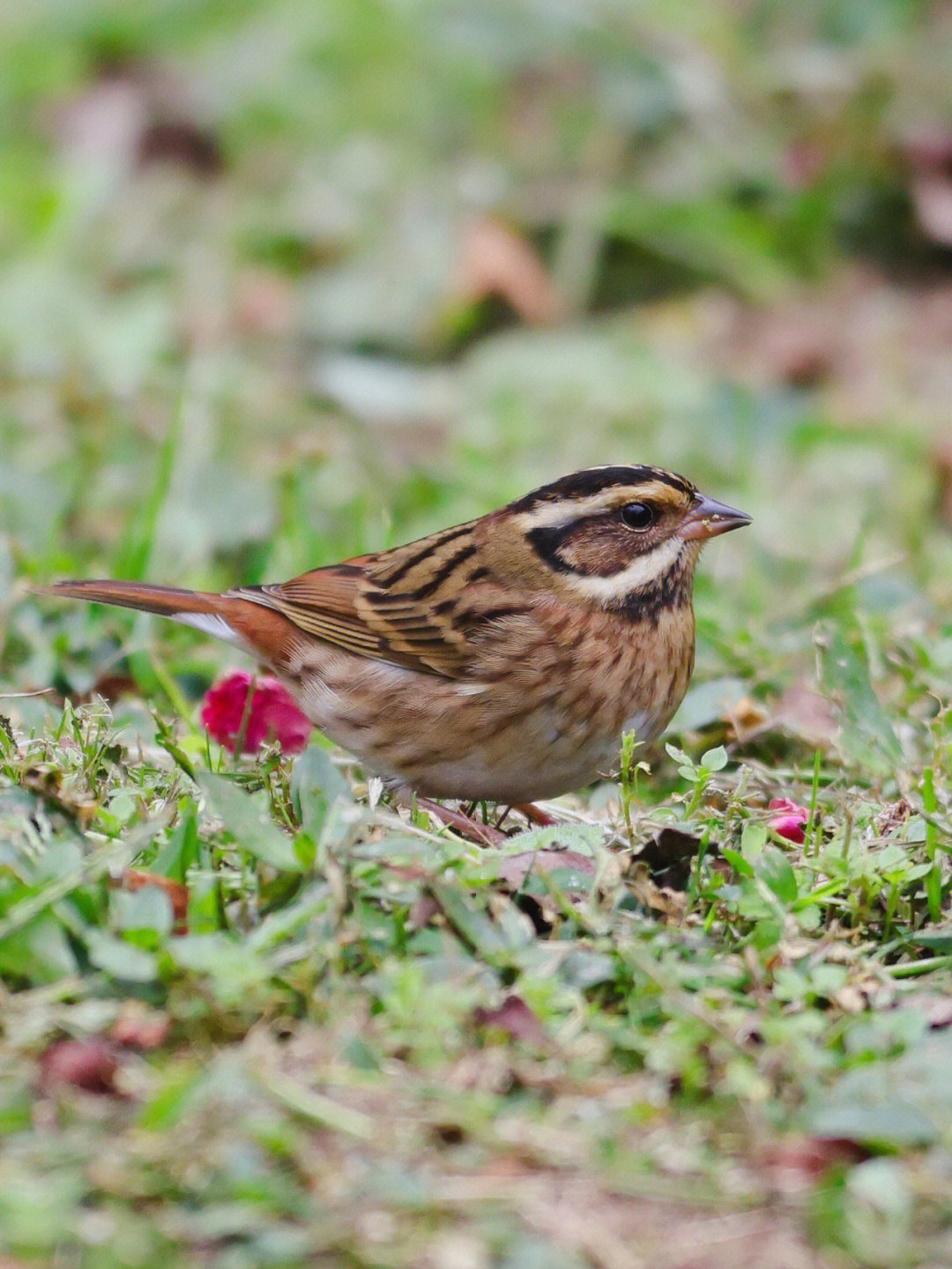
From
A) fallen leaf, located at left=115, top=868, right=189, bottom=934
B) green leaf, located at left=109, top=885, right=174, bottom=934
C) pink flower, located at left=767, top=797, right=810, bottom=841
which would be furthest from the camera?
pink flower, located at left=767, top=797, right=810, bottom=841

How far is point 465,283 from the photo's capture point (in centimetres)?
1065

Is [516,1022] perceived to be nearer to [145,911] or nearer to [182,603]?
[145,911]

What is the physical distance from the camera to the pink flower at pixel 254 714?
5652 mm

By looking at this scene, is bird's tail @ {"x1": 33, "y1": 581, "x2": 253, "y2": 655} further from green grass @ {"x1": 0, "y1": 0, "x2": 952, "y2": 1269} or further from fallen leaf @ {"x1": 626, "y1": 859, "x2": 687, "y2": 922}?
fallen leaf @ {"x1": 626, "y1": 859, "x2": 687, "y2": 922}

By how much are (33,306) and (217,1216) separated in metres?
7.28

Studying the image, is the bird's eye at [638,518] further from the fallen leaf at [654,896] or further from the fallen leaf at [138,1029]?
the fallen leaf at [138,1029]

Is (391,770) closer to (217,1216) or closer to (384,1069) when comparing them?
(384,1069)

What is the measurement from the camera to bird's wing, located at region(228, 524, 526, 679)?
5.61 metres

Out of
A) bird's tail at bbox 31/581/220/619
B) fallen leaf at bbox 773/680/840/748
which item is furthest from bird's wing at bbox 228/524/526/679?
fallen leaf at bbox 773/680/840/748

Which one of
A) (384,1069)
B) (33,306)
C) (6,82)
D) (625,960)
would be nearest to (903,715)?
(625,960)

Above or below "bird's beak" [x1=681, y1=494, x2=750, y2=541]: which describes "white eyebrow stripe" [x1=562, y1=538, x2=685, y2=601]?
below

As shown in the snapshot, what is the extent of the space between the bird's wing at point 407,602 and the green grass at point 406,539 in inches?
18.4

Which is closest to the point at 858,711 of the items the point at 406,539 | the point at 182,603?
the point at 182,603

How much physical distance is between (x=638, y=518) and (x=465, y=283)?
17.1 ft
